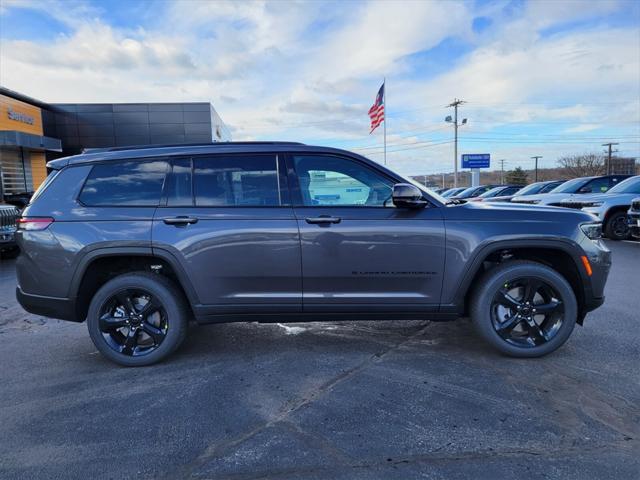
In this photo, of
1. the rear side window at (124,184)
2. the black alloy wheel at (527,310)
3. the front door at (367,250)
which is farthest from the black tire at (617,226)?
the rear side window at (124,184)

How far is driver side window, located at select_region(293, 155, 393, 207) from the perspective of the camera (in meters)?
3.77

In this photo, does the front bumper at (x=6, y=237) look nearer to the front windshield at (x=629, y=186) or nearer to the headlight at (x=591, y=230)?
the headlight at (x=591, y=230)

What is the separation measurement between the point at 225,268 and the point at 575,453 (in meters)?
2.71

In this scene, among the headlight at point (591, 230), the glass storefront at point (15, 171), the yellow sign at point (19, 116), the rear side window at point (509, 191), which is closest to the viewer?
the headlight at point (591, 230)

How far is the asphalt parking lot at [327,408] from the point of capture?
248 cm

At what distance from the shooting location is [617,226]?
11.5m

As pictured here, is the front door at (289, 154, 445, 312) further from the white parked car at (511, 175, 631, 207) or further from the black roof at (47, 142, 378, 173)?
the white parked car at (511, 175, 631, 207)

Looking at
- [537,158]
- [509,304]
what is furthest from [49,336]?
[537,158]

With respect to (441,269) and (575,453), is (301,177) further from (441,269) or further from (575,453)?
(575,453)

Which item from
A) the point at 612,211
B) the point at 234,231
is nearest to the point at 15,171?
the point at 234,231

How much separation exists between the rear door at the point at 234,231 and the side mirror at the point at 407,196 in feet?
2.85

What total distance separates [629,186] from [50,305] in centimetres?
1311

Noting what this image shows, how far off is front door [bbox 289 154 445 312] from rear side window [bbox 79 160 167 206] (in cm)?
118

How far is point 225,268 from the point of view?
3688mm
